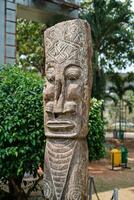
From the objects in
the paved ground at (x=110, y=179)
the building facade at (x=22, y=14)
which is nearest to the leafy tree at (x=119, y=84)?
the paved ground at (x=110, y=179)

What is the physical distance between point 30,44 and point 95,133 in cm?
1580

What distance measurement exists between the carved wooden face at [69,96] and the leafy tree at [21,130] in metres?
0.98

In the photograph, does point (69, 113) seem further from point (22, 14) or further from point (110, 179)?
point (22, 14)

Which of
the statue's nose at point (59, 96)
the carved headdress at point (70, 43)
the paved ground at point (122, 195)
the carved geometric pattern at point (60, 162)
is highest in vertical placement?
the carved headdress at point (70, 43)

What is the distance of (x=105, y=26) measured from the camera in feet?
55.9

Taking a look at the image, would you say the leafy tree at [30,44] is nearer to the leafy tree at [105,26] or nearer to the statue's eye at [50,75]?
the leafy tree at [105,26]

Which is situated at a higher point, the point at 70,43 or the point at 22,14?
the point at 22,14

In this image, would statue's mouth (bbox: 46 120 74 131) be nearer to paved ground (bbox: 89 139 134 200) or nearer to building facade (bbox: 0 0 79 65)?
paved ground (bbox: 89 139 134 200)

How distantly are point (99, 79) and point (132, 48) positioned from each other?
2728mm

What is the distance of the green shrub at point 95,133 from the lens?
648 centimetres

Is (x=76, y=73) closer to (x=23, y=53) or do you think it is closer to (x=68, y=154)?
(x=68, y=154)

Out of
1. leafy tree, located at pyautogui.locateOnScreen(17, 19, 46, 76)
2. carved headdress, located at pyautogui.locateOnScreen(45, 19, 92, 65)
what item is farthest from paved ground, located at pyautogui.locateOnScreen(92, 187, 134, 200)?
leafy tree, located at pyautogui.locateOnScreen(17, 19, 46, 76)

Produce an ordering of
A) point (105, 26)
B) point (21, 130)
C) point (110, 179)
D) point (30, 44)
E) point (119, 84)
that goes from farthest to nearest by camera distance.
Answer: point (119, 84) < point (30, 44) < point (105, 26) < point (110, 179) < point (21, 130)

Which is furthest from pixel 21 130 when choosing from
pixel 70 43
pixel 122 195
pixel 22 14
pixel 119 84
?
pixel 119 84
